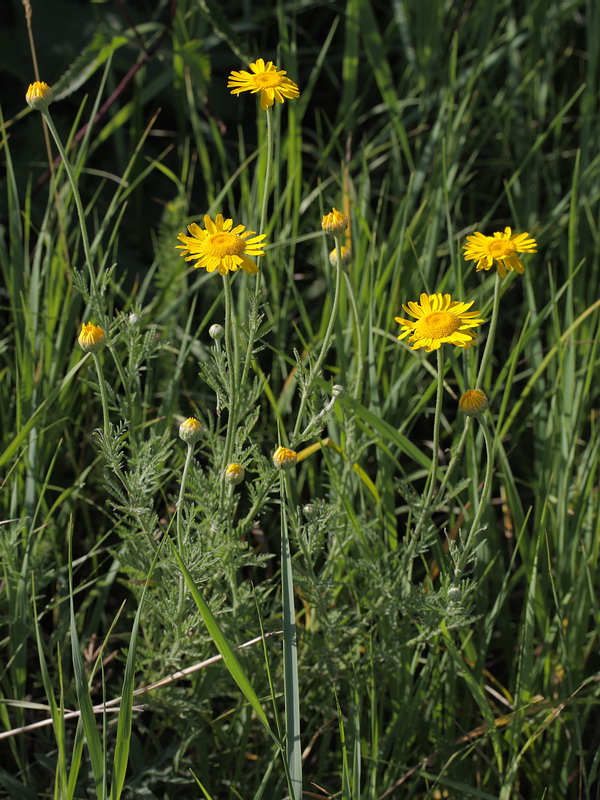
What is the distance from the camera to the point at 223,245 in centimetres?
119

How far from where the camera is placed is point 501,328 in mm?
2289

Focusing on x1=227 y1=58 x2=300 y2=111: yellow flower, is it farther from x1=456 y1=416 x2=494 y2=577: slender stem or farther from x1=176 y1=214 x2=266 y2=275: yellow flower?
x1=456 y1=416 x2=494 y2=577: slender stem

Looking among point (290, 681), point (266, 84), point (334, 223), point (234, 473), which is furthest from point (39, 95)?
point (290, 681)

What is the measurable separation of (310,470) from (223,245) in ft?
2.17

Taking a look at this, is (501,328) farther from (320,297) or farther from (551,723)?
(551,723)

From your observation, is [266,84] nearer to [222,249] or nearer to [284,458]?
[222,249]

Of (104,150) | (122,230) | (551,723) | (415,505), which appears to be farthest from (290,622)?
(104,150)

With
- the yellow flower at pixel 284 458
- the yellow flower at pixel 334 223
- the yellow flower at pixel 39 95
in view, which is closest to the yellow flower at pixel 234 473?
the yellow flower at pixel 284 458

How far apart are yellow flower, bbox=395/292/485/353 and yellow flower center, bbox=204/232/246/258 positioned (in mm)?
245

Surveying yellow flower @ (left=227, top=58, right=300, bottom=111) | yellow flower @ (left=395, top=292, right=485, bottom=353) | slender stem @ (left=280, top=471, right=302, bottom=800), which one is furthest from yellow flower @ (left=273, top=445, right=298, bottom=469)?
yellow flower @ (left=227, top=58, right=300, bottom=111)

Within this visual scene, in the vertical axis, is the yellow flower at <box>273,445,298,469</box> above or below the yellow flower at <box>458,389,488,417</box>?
below

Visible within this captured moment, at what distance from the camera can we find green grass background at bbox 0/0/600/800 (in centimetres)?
140

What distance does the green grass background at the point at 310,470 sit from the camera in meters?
1.40

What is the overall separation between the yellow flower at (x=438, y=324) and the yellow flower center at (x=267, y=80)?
387 mm
